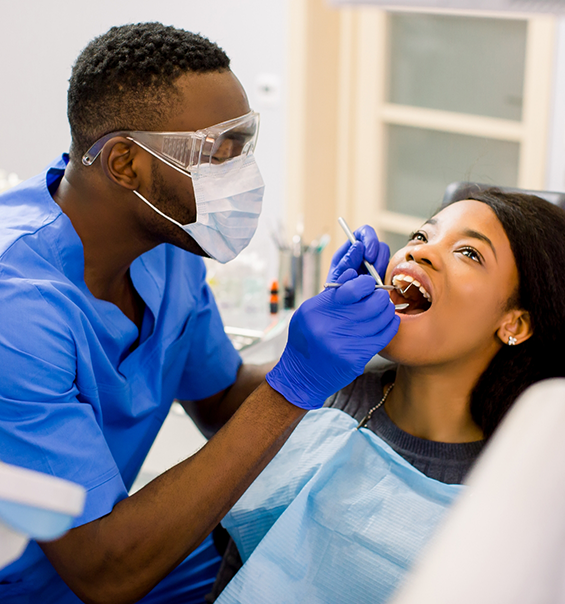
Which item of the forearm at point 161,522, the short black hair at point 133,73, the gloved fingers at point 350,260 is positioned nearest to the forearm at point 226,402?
the gloved fingers at point 350,260

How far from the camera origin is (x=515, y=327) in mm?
1367

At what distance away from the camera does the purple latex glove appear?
1.43 metres

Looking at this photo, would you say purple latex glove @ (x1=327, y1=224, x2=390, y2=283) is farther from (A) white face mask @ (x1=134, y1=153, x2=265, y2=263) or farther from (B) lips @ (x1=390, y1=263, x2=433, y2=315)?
(A) white face mask @ (x1=134, y1=153, x2=265, y2=263)

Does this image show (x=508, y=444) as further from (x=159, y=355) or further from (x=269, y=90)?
→ (x=269, y=90)

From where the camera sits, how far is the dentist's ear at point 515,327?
4.46 ft

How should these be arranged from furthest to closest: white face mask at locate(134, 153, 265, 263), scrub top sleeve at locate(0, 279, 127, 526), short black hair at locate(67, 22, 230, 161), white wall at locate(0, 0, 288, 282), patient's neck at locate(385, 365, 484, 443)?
white wall at locate(0, 0, 288, 282)
patient's neck at locate(385, 365, 484, 443)
white face mask at locate(134, 153, 265, 263)
short black hair at locate(67, 22, 230, 161)
scrub top sleeve at locate(0, 279, 127, 526)

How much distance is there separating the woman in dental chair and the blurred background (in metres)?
0.86

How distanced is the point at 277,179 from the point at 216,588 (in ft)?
8.22

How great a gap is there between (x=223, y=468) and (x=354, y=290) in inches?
14.6

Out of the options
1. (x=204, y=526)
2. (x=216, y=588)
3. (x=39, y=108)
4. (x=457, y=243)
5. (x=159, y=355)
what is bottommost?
(x=216, y=588)

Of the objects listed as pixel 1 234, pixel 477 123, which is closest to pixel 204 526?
pixel 1 234

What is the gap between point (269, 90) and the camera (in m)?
3.37

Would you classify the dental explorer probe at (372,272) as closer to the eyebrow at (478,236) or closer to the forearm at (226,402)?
the eyebrow at (478,236)

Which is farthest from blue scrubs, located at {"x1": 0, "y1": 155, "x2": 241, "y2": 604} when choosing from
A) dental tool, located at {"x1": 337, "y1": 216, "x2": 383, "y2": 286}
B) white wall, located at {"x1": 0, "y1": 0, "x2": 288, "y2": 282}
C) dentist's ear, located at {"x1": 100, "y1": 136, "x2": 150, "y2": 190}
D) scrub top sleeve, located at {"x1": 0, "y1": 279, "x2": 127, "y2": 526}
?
white wall, located at {"x1": 0, "y1": 0, "x2": 288, "y2": 282}
